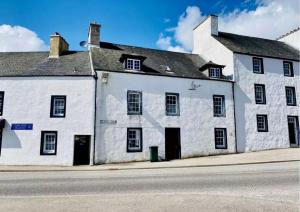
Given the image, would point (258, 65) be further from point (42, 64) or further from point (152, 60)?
point (42, 64)

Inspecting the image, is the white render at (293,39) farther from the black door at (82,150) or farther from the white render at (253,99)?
the black door at (82,150)

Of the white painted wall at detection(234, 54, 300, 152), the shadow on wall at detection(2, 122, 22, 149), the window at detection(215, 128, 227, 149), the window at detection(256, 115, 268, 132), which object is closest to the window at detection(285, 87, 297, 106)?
the white painted wall at detection(234, 54, 300, 152)

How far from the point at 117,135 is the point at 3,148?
7953 mm

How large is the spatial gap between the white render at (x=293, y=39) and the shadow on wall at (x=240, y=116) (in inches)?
438

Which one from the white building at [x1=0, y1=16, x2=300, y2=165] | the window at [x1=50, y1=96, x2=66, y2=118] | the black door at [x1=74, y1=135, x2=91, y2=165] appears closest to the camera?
the white building at [x1=0, y1=16, x2=300, y2=165]

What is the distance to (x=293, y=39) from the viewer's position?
29.7 m

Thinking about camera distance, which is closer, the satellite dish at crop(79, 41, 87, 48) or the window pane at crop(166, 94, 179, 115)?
the window pane at crop(166, 94, 179, 115)

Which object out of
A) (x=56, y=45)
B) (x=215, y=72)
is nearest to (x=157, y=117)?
(x=215, y=72)

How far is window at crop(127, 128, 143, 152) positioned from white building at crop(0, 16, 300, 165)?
0.25ft

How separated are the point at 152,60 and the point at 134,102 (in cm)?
553

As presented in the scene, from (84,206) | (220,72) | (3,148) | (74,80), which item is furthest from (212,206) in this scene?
(220,72)

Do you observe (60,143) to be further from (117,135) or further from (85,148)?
(117,135)

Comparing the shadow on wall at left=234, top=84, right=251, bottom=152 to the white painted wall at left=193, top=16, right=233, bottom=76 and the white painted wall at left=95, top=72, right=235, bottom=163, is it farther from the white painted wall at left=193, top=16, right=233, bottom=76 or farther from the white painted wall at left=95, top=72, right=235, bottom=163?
the white painted wall at left=193, top=16, right=233, bottom=76

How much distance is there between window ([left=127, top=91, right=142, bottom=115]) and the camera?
2020 centimetres
